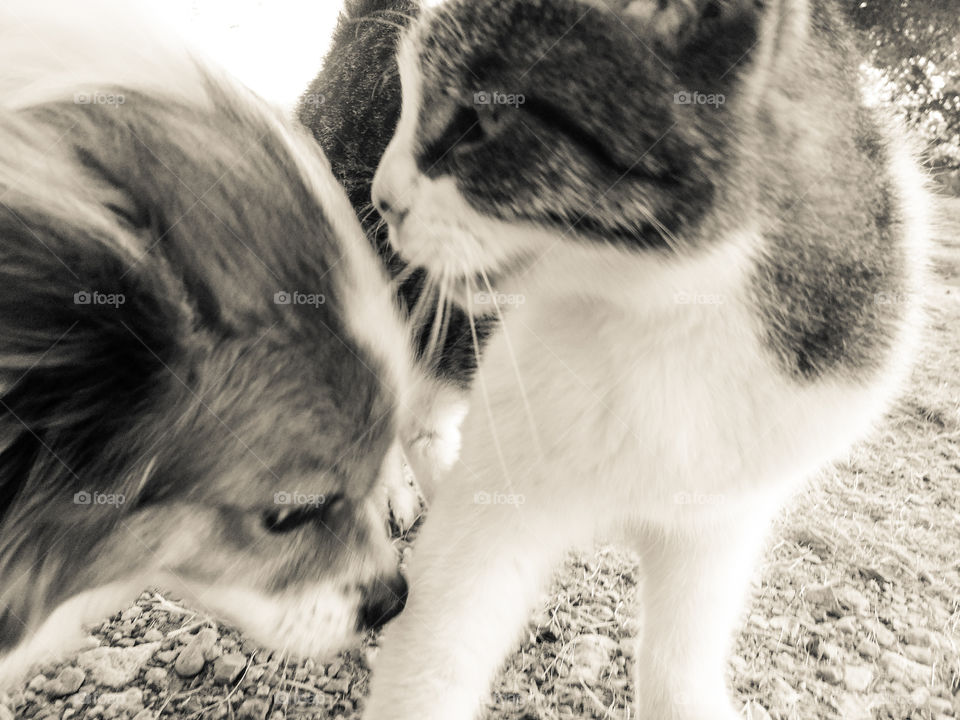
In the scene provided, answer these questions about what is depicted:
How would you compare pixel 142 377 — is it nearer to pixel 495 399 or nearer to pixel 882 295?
pixel 495 399

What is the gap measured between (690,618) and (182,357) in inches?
30.7

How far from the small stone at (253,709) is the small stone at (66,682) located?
249mm

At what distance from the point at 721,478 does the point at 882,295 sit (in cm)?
28

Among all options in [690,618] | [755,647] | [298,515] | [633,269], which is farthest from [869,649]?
[298,515]

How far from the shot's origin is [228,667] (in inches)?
44.8

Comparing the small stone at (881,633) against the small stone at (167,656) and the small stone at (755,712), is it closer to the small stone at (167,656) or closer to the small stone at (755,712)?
the small stone at (755,712)

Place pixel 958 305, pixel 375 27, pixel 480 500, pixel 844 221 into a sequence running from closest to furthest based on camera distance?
pixel 844 221, pixel 480 500, pixel 375 27, pixel 958 305

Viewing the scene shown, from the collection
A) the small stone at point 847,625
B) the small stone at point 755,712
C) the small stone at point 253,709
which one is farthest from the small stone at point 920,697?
the small stone at point 253,709

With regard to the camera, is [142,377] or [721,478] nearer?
[142,377]

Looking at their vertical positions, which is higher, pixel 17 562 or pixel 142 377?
pixel 142 377

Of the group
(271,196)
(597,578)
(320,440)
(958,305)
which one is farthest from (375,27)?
(958,305)

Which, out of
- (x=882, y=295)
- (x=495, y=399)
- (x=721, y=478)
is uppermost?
(x=882, y=295)

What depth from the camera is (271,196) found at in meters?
0.70

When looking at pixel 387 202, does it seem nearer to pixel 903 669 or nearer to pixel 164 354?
pixel 164 354
